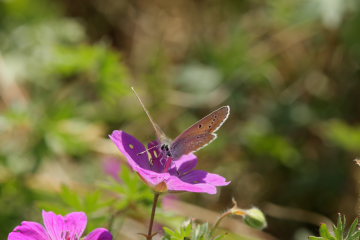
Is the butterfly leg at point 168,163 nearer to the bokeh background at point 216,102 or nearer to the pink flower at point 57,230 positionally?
the pink flower at point 57,230

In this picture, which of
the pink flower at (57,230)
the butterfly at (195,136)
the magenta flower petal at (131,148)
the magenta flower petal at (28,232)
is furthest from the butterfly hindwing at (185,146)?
the magenta flower petal at (28,232)

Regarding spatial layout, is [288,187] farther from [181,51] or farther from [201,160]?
[181,51]

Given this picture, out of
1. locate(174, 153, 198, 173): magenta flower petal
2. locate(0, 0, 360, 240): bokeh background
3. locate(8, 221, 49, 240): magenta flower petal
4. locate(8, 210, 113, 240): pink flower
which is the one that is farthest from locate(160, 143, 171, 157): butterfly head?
locate(0, 0, 360, 240): bokeh background

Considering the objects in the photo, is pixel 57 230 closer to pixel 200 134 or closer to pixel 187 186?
pixel 187 186

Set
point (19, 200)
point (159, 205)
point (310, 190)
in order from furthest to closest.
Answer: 1. point (310, 190)
2. point (19, 200)
3. point (159, 205)

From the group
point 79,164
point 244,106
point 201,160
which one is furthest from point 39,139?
point 244,106

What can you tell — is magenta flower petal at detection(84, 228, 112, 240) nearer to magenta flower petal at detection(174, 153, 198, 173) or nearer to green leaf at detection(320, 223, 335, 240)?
magenta flower petal at detection(174, 153, 198, 173)
